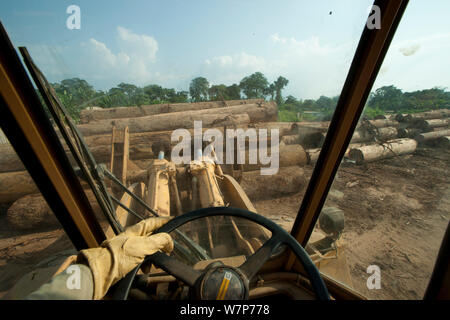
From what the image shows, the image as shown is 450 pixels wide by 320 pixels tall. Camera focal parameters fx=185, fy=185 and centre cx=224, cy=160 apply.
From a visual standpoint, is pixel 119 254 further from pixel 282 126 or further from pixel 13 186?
pixel 282 126

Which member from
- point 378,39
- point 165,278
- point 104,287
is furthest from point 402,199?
point 104,287

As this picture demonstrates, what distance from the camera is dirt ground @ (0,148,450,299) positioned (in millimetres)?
1916

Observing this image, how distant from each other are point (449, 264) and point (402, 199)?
3917 mm

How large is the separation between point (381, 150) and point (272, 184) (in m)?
3.44

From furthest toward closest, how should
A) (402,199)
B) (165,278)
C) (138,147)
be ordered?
(138,147), (402,199), (165,278)

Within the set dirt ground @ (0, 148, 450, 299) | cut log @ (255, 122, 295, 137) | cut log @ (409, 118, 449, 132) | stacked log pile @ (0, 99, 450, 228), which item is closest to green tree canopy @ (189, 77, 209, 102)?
stacked log pile @ (0, 99, 450, 228)

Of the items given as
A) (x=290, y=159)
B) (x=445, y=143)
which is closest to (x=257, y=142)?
(x=290, y=159)

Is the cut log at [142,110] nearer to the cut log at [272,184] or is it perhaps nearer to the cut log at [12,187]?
the cut log at [12,187]

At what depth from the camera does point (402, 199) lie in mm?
3559

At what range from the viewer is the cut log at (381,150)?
16.6 feet

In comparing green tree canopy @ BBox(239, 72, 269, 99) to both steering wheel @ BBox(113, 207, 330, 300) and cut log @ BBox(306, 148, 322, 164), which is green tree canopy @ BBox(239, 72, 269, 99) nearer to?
cut log @ BBox(306, 148, 322, 164)

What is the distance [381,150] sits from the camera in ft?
17.1
